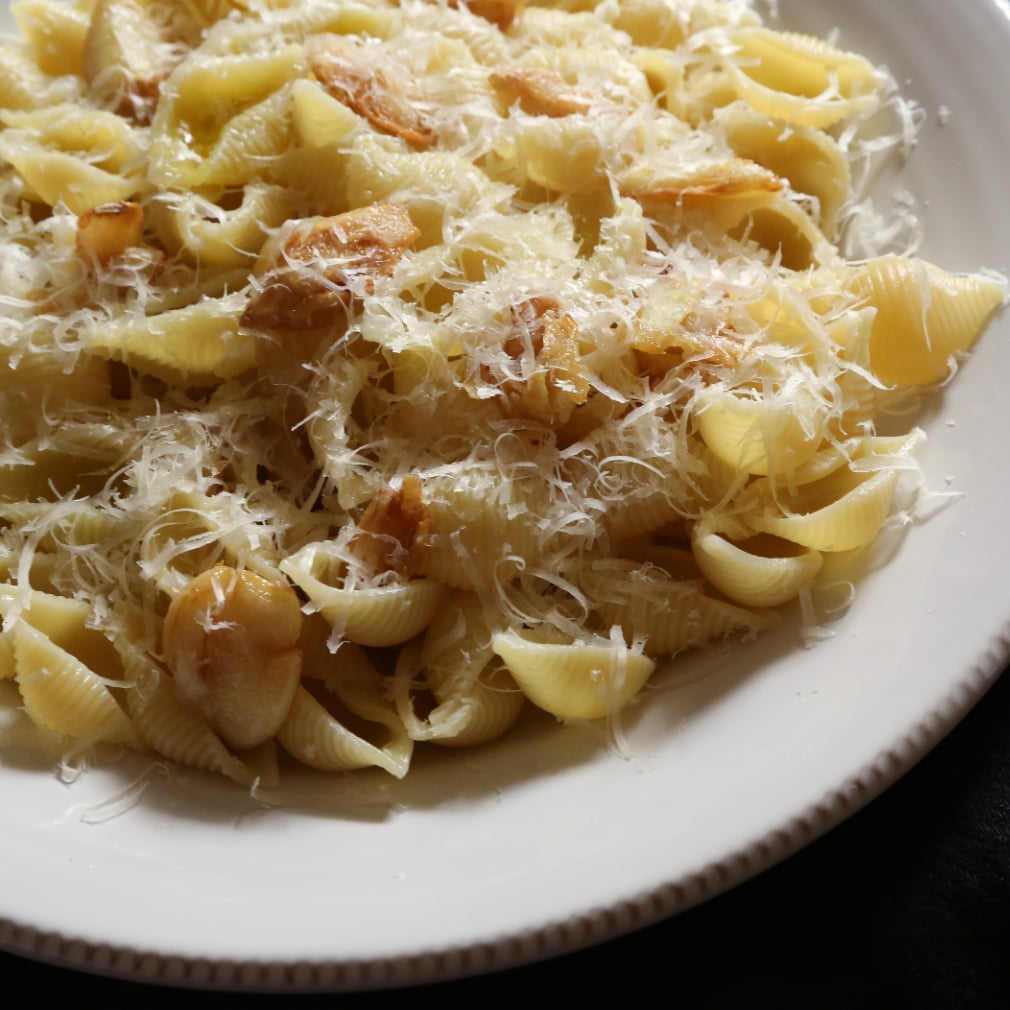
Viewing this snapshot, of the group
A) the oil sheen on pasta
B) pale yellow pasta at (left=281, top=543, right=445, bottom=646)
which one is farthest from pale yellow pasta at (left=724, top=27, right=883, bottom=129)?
pale yellow pasta at (left=281, top=543, right=445, bottom=646)

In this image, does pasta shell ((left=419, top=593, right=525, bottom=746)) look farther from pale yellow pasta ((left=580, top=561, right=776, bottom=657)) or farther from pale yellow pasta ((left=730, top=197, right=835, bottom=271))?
pale yellow pasta ((left=730, top=197, right=835, bottom=271))

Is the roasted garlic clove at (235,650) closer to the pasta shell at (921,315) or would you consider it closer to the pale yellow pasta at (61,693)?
the pale yellow pasta at (61,693)

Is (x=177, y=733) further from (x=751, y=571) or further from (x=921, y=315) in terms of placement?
(x=921, y=315)

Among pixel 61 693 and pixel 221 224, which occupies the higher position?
pixel 221 224

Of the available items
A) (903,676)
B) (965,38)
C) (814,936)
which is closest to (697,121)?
(965,38)

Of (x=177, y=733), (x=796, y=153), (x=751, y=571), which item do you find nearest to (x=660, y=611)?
(x=751, y=571)

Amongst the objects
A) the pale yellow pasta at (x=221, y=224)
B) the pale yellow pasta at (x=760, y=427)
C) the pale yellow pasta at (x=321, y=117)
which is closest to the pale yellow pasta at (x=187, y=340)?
the pale yellow pasta at (x=221, y=224)
